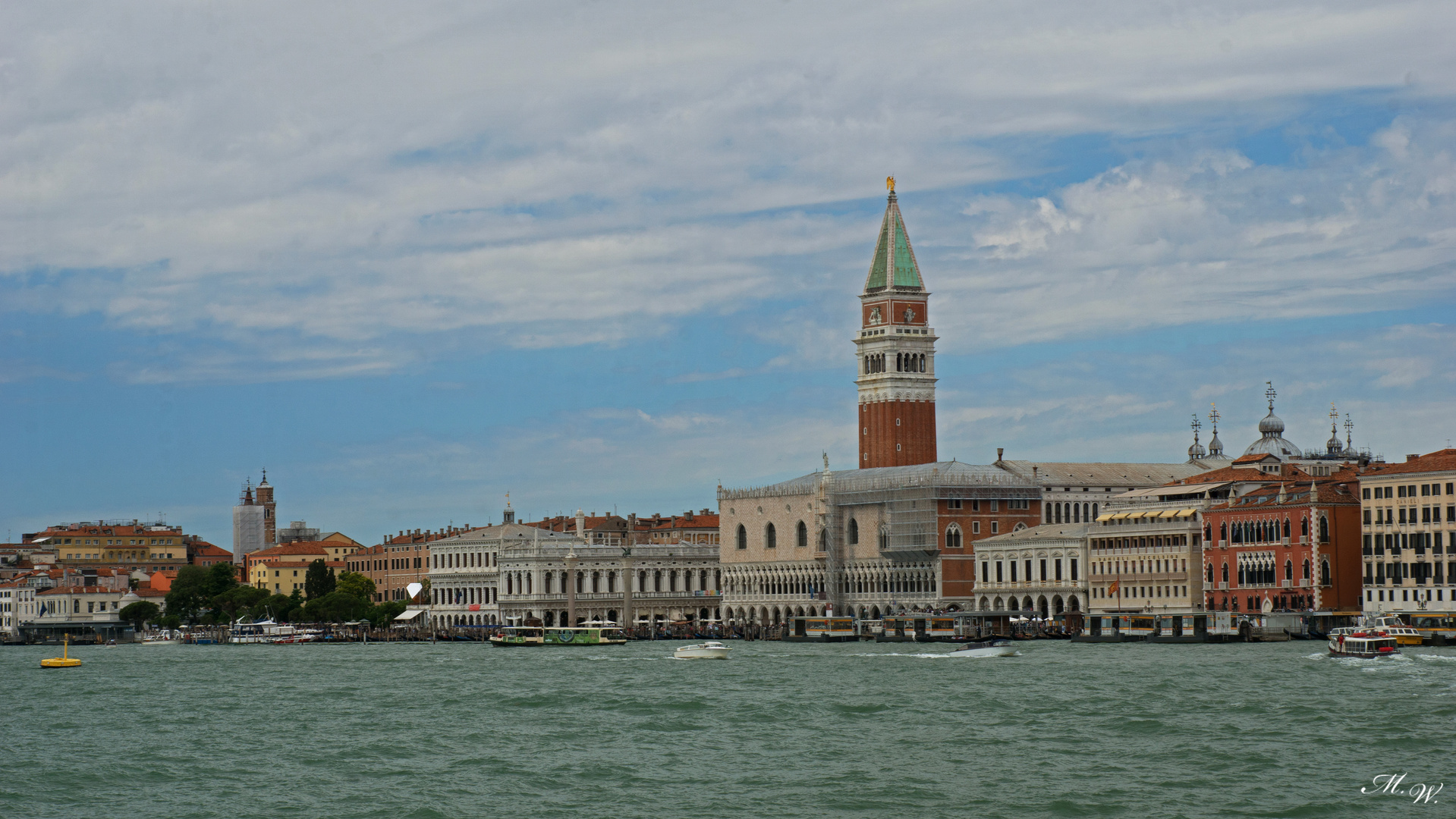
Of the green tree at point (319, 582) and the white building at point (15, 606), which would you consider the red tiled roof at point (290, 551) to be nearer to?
the green tree at point (319, 582)

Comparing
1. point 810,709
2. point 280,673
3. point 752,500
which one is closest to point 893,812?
point 810,709

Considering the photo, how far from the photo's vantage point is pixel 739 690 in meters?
63.1

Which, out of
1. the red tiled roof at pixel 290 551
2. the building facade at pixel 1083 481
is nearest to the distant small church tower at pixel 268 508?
the red tiled roof at pixel 290 551

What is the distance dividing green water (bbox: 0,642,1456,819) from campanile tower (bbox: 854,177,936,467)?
50414 mm

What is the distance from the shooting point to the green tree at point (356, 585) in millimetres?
140125

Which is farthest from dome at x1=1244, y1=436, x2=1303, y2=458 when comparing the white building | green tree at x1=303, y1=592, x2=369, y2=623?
the white building

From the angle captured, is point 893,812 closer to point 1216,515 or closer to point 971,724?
point 971,724

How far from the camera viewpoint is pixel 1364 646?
71.7m

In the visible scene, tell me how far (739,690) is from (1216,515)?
1544 inches

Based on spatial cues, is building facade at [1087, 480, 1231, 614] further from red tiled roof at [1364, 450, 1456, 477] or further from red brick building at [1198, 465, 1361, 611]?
red tiled roof at [1364, 450, 1456, 477]

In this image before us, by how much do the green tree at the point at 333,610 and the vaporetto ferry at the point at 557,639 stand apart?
1000 inches

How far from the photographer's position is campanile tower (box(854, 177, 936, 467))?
126 metres

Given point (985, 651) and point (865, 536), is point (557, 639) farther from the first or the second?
point (985, 651)

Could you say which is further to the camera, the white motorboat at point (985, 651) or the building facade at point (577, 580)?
the building facade at point (577, 580)
